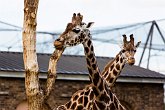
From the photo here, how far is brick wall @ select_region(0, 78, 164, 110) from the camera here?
870 inches

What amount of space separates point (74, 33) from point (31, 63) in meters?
1.58

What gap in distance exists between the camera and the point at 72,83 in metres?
23.8

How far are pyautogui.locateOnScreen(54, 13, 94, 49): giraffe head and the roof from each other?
1052 cm

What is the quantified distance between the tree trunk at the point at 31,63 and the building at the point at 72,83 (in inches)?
468

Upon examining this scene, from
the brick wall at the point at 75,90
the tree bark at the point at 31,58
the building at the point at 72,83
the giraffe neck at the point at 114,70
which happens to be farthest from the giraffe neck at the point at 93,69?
the brick wall at the point at 75,90

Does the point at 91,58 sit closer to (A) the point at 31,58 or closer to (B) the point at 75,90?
(A) the point at 31,58

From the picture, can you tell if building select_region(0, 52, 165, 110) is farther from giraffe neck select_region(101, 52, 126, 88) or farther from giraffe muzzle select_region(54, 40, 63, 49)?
giraffe muzzle select_region(54, 40, 63, 49)

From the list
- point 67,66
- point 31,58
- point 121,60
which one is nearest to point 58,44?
point 31,58

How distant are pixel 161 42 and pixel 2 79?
331 inches

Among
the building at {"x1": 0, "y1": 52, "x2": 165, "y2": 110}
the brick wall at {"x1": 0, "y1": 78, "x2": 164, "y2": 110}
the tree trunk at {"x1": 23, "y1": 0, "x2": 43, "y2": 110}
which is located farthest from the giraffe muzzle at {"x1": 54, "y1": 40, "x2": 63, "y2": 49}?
the brick wall at {"x1": 0, "y1": 78, "x2": 164, "y2": 110}

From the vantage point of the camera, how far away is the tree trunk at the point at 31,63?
32.6ft

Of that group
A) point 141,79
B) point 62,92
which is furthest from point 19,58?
point 141,79

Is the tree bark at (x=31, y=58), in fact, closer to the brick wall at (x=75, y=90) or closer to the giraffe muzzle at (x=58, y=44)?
the giraffe muzzle at (x=58, y=44)

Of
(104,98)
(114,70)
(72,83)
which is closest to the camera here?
(104,98)
